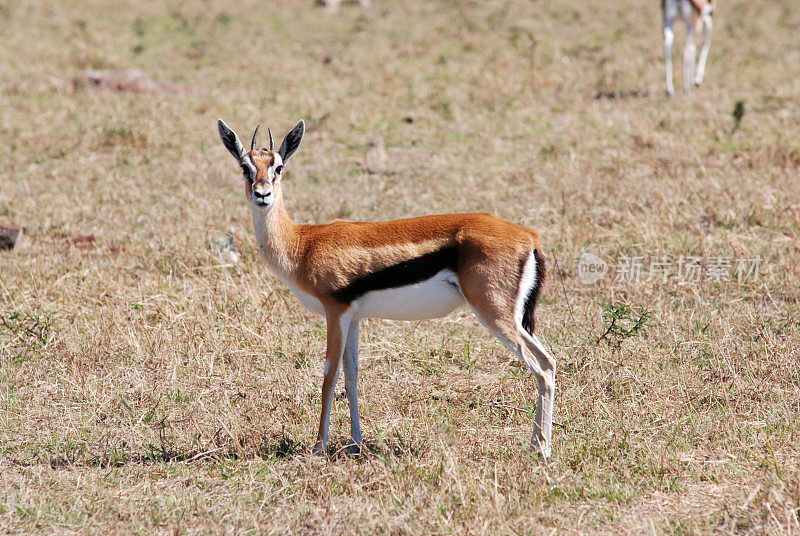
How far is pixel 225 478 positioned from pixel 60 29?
13.0m

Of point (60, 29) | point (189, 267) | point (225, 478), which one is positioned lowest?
point (225, 478)

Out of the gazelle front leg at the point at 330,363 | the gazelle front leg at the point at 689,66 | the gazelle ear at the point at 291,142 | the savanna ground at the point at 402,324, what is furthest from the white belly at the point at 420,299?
the gazelle front leg at the point at 689,66

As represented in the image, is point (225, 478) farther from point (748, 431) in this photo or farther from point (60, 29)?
point (60, 29)

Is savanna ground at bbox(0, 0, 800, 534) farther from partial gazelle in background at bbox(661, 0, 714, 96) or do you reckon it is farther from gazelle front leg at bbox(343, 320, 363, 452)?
partial gazelle in background at bbox(661, 0, 714, 96)

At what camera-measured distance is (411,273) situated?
420 cm

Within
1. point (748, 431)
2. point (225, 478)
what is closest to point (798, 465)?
point (748, 431)

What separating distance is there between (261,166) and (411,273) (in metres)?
0.96

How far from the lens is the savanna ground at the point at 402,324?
3.93 meters

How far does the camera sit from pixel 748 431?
14.4 ft

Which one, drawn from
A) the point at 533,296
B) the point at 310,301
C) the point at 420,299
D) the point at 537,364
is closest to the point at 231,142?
the point at 310,301

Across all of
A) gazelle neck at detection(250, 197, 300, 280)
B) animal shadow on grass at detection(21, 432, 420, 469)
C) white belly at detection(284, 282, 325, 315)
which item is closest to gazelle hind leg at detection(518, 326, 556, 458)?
animal shadow on grass at detection(21, 432, 420, 469)

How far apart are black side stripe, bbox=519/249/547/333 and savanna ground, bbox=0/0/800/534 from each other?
2.09 ft

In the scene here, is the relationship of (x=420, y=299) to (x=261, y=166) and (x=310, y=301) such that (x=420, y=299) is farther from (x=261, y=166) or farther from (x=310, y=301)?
(x=261, y=166)

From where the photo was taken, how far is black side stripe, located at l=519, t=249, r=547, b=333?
4203mm
